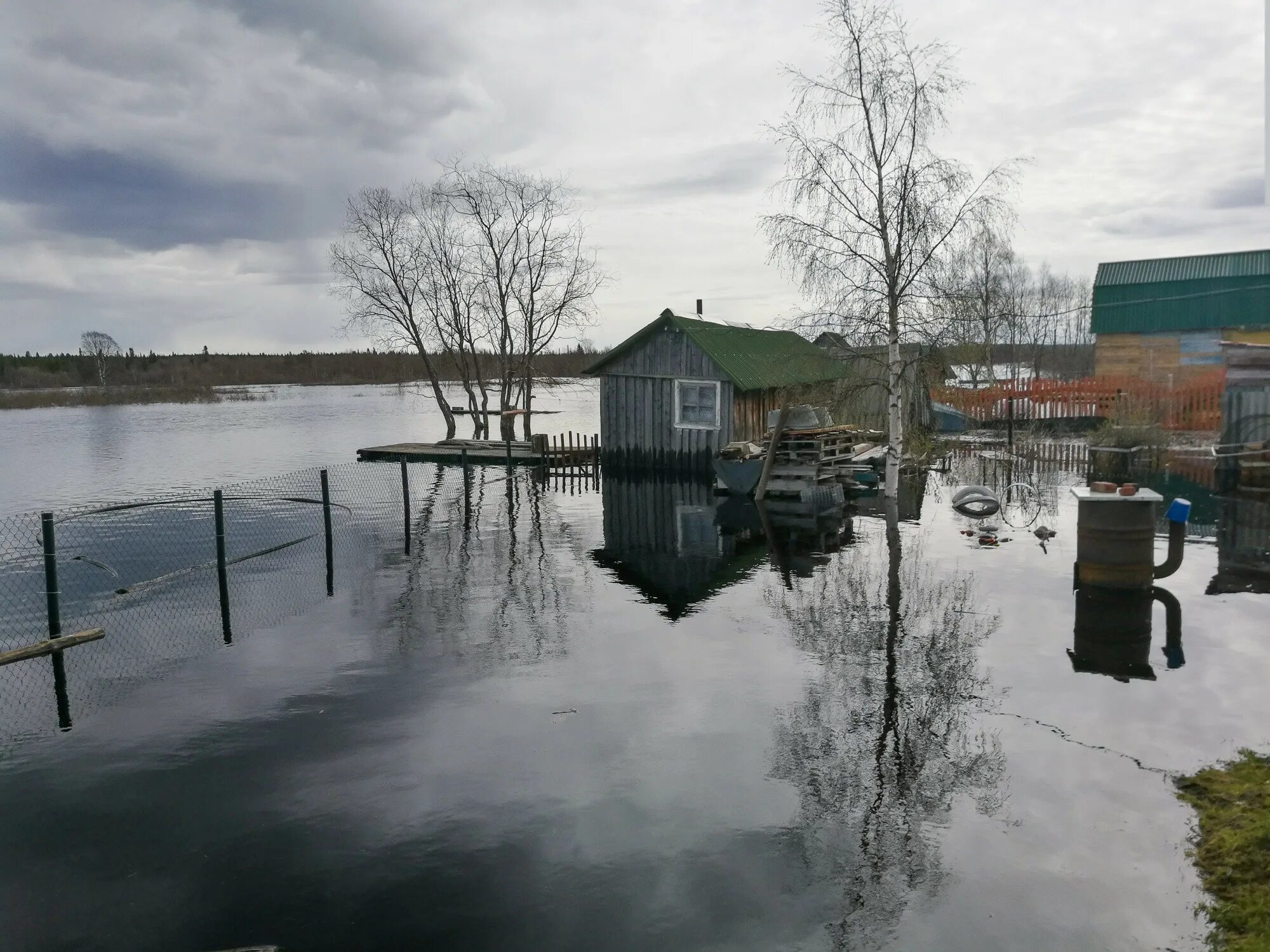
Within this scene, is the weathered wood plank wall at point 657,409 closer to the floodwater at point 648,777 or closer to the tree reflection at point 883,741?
the floodwater at point 648,777

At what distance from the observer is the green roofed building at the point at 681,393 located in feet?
93.6

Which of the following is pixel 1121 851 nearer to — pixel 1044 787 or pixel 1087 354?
pixel 1044 787

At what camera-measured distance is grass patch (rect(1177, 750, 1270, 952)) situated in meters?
5.50

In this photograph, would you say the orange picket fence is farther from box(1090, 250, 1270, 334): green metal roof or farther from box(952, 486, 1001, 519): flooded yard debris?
box(952, 486, 1001, 519): flooded yard debris

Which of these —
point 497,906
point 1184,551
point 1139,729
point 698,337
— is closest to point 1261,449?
point 1184,551

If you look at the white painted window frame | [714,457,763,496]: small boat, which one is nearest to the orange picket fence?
the white painted window frame

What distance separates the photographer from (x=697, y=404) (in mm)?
29000

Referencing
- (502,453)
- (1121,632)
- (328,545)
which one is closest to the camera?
(1121,632)

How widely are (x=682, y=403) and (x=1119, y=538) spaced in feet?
57.7

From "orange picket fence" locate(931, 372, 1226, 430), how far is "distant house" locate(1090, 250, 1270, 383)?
82.5 inches

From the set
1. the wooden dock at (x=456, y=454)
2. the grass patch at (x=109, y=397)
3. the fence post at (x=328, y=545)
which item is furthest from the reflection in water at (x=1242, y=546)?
the grass patch at (x=109, y=397)

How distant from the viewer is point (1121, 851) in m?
6.36

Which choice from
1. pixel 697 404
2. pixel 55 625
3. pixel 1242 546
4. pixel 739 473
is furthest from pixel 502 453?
pixel 1242 546

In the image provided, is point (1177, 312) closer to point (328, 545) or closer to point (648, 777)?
point (328, 545)
